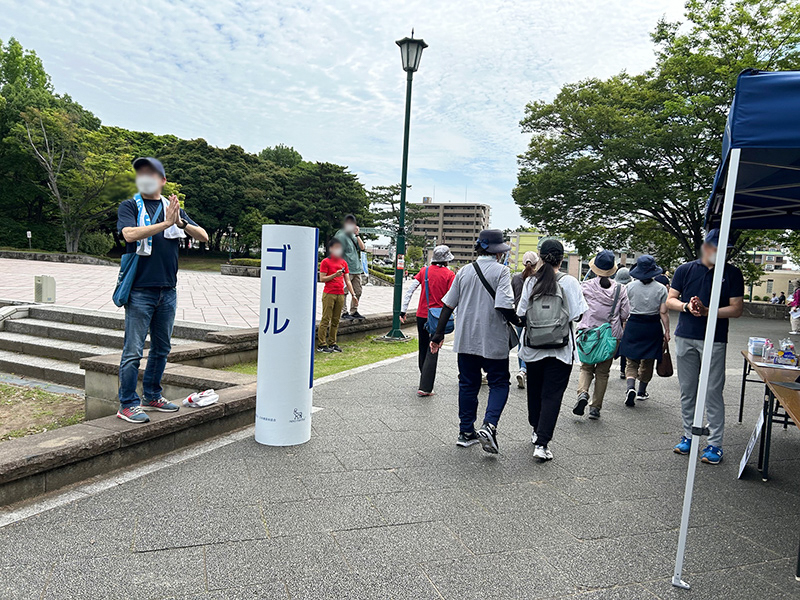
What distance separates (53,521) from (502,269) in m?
3.20

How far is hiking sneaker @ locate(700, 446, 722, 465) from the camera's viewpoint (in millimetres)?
3994

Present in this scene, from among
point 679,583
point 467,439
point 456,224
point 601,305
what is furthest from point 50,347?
point 456,224

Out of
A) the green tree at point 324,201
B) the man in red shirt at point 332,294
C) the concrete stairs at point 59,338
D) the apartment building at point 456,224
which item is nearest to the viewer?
the concrete stairs at point 59,338

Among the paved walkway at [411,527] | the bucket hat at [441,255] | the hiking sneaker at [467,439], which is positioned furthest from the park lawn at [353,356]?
the hiking sneaker at [467,439]

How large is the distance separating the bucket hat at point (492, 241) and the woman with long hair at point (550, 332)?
13.4 inches

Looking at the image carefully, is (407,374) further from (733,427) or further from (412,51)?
(412,51)

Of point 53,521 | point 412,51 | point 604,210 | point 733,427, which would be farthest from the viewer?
point 604,210

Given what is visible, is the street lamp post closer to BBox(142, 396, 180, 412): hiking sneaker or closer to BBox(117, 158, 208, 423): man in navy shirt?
BBox(142, 396, 180, 412): hiking sneaker

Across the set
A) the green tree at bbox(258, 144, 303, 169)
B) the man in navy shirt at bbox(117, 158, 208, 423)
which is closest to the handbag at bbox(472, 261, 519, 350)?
the man in navy shirt at bbox(117, 158, 208, 423)

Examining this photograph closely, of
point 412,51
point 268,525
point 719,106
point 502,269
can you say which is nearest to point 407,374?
point 502,269

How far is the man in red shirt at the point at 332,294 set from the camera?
8078 mm

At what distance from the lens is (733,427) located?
5.12m

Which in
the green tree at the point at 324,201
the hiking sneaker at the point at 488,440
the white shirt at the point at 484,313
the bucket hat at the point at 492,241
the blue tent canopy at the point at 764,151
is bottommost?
the hiking sneaker at the point at 488,440

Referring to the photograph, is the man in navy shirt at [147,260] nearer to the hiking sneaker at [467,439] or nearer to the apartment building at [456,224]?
the hiking sneaker at [467,439]
